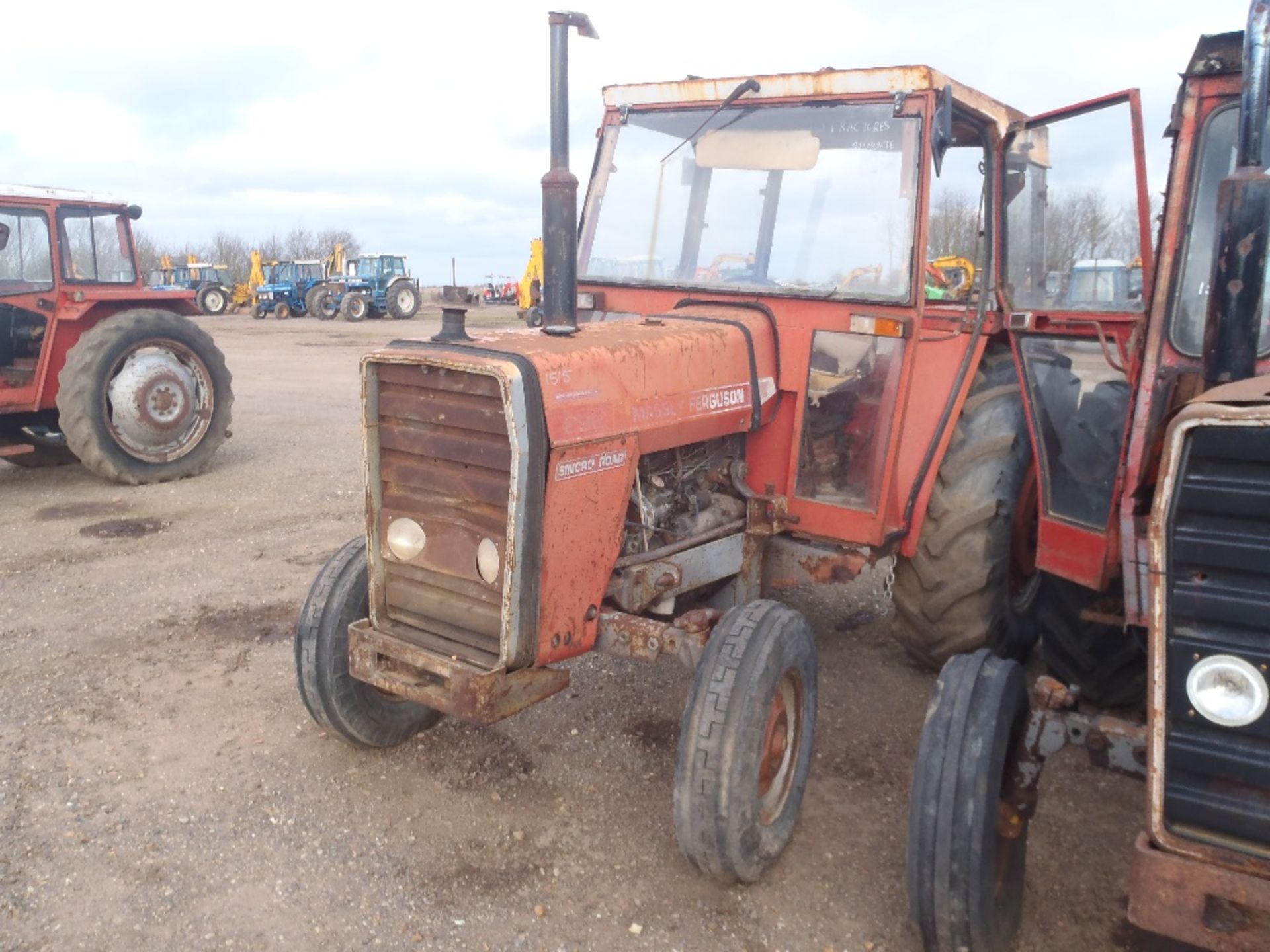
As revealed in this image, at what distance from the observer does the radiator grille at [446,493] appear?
302 cm

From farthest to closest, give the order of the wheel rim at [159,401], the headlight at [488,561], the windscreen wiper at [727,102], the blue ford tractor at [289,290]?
the blue ford tractor at [289,290], the wheel rim at [159,401], the windscreen wiper at [727,102], the headlight at [488,561]

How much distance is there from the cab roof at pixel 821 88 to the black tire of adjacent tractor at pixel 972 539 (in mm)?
1135

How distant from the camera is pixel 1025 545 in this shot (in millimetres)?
4422

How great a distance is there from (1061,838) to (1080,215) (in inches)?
91.3

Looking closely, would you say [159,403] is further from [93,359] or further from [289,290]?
[289,290]

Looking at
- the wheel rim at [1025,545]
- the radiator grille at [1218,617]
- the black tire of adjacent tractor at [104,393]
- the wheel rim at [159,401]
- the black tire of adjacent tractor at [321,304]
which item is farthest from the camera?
the black tire of adjacent tractor at [321,304]

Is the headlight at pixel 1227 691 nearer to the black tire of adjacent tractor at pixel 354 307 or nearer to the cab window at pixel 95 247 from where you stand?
the cab window at pixel 95 247

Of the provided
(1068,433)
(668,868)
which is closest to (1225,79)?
(1068,433)

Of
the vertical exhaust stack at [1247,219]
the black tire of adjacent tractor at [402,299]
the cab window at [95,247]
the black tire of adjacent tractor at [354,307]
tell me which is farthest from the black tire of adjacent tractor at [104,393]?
the black tire of adjacent tractor at [402,299]

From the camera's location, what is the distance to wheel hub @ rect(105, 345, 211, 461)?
25.8 feet

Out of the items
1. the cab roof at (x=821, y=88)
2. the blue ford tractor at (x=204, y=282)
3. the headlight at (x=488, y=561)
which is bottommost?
the headlight at (x=488, y=561)

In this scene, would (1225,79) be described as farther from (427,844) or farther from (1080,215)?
(427,844)

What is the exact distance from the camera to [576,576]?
3.17 metres

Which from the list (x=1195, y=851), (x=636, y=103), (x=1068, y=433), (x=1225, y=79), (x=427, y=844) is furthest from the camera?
(x=636, y=103)
